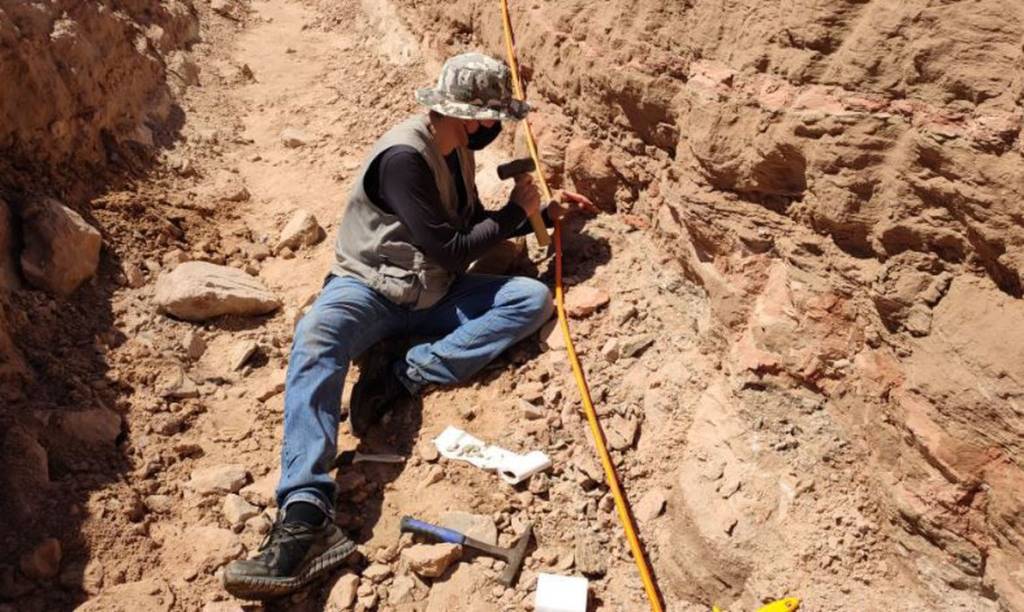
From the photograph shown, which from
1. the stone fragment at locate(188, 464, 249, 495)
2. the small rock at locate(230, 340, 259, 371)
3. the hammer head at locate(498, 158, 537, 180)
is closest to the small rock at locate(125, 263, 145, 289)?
the small rock at locate(230, 340, 259, 371)

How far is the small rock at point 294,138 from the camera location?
526 cm

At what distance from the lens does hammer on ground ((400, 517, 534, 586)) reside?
8.50 feet

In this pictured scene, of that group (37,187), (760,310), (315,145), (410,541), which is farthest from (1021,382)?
(315,145)

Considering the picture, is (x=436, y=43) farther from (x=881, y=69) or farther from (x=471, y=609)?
(x=471, y=609)

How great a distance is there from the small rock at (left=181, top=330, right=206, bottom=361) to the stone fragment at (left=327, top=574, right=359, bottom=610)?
1450mm

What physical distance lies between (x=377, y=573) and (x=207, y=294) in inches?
68.5

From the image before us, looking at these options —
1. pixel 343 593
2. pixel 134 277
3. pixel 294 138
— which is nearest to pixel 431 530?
pixel 343 593

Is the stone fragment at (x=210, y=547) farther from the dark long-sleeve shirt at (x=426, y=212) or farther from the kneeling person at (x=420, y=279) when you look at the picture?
the dark long-sleeve shirt at (x=426, y=212)

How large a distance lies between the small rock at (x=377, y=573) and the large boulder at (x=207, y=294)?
1.63 meters

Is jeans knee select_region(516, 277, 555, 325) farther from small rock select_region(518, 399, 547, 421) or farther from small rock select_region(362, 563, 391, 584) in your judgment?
small rock select_region(362, 563, 391, 584)

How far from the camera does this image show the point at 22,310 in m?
3.30

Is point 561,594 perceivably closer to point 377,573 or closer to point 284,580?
point 377,573

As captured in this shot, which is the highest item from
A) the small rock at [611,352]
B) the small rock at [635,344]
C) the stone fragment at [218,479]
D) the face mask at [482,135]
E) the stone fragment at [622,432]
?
the face mask at [482,135]

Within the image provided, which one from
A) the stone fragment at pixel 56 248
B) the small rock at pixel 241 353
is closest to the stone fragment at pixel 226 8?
the stone fragment at pixel 56 248
